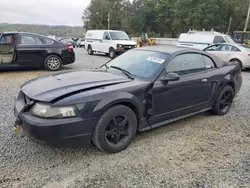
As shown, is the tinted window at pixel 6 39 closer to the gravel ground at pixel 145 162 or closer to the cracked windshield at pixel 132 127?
the cracked windshield at pixel 132 127

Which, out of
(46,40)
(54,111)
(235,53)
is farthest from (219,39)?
(54,111)

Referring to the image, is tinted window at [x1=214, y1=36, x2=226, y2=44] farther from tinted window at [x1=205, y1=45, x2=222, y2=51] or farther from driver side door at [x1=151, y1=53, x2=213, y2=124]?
driver side door at [x1=151, y1=53, x2=213, y2=124]

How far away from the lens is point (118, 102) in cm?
301

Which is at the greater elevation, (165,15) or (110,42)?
(165,15)

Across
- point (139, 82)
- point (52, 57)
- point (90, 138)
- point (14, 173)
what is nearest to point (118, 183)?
point (90, 138)

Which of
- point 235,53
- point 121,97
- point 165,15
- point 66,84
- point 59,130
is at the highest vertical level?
point 165,15

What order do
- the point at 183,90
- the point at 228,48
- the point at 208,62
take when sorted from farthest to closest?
the point at 228,48 → the point at 208,62 → the point at 183,90

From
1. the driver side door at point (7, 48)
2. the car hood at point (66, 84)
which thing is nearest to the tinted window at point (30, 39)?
the driver side door at point (7, 48)

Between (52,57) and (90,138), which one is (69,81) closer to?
(90,138)

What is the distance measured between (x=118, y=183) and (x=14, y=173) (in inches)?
47.3

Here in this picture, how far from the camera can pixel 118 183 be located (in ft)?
8.30

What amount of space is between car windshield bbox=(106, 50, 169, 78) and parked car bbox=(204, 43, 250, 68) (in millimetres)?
8053

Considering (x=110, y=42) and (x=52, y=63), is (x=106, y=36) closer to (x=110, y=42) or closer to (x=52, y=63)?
(x=110, y=42)

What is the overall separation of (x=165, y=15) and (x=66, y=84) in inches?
1751
